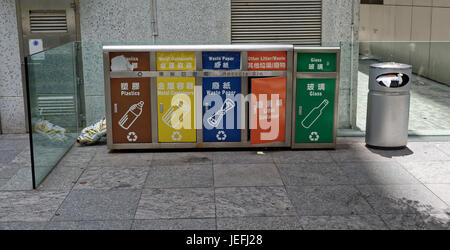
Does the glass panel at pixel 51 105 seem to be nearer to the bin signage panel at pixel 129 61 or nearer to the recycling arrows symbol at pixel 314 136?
the bin signage panel at pixel 129 61

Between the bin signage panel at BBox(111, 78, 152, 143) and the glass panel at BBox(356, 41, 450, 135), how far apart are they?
3489 millimetres

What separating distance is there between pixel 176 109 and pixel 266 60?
147 cm

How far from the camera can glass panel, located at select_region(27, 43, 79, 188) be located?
664cm

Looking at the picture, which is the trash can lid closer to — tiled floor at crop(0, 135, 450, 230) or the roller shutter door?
tiled floor at crop(0, 135, 450, 230)

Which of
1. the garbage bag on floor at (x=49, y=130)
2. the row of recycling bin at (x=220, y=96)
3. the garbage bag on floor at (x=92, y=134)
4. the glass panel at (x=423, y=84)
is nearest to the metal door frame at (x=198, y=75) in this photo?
the row of recycling bin at (x=220, y=96)

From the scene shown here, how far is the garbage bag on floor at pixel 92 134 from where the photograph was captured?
8484 millimetres

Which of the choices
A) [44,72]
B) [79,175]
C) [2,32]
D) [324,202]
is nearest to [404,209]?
[324,202]

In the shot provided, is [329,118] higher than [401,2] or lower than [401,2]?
lower

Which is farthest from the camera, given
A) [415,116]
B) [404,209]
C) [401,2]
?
[401,2]

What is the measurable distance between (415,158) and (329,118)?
1312 mm

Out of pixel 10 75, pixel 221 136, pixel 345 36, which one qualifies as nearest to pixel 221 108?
pixel 221 136
